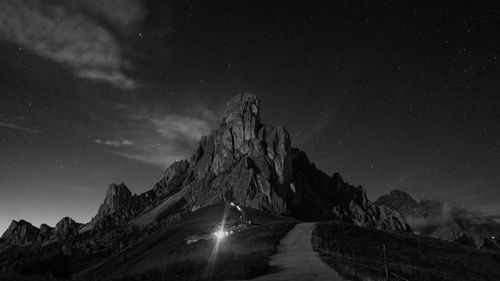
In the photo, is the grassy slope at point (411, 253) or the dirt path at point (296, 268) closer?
the dirt path at point (296, 268)

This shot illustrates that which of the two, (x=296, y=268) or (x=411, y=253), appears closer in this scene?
(x=296, y=268)

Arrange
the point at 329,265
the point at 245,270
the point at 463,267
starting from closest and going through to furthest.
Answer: the point at 245,270, the point at 329,265, the point at 463,267

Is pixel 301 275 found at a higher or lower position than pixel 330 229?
lower

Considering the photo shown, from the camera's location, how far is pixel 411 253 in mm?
49094

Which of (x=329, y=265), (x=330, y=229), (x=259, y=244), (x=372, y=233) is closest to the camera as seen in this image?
(x=329, y=265)

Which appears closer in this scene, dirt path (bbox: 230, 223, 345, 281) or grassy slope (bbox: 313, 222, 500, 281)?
dirt path (bbox: 230, 223, 345, 281)

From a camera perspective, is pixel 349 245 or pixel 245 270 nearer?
pixel 245 270

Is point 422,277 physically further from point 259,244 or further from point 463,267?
point 259,244

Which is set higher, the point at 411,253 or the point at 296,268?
the point at 411,253

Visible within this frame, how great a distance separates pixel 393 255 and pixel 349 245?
21.4 feet

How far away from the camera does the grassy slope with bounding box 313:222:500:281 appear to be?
4058 centimetres

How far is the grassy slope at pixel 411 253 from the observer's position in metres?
40.6

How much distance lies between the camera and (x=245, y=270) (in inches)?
1132

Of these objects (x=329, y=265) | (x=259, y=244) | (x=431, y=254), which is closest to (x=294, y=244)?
(x=259, y=244)
